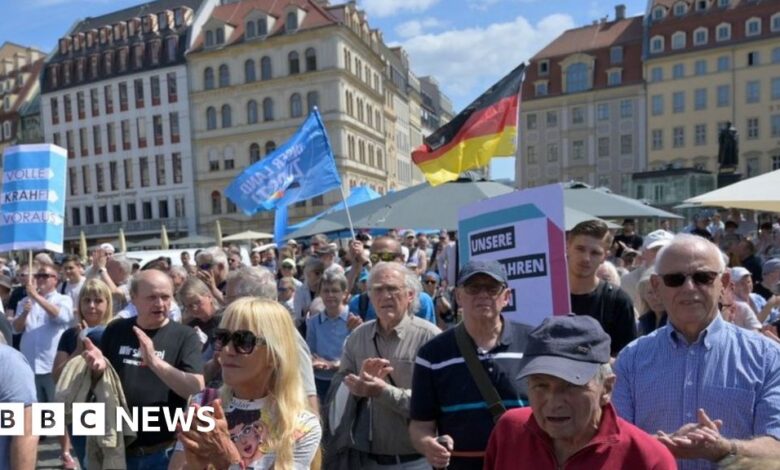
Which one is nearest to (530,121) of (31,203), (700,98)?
(700,98)

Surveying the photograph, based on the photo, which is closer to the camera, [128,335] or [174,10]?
[128,335]

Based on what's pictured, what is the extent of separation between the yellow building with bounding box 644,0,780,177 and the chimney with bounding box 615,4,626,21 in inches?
173

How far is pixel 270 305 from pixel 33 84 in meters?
68.7

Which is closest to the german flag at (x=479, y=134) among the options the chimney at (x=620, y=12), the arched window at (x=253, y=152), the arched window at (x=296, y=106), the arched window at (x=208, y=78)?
the arched window at (x=296, y=106)

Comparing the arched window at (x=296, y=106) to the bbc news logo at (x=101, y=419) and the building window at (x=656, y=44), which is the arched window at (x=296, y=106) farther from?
the bbc news logo at (x=101, y=419)

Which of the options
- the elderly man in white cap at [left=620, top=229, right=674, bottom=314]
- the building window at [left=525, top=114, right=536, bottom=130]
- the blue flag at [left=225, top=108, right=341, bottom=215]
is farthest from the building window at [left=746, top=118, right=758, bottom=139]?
the elderly man in white cap at [left=620, top=229, right=674, bottom=314]

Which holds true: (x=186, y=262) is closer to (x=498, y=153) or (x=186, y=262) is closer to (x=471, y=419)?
(x=498, y=153)

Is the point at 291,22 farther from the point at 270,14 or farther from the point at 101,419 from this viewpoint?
the point at 101,419

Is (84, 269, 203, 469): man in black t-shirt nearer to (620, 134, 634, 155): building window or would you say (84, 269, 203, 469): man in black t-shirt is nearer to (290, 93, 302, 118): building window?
(290, 93, 302, 118): building window

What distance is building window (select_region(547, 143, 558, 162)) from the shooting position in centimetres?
6047

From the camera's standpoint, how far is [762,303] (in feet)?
18.9

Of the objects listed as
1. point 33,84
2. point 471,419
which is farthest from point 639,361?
point 33,84

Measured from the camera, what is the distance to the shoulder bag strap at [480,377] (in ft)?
9.50

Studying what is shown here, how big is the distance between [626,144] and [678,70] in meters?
7.35
